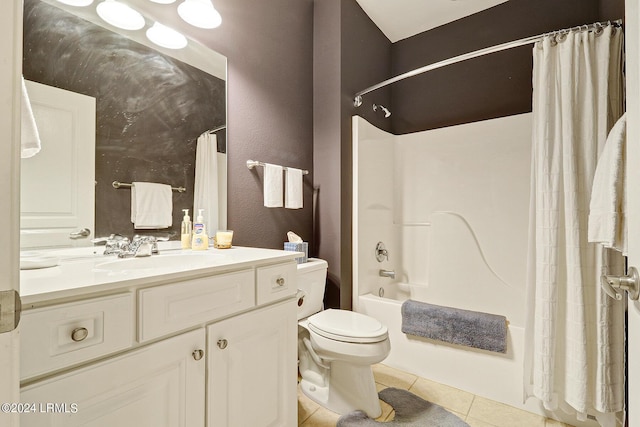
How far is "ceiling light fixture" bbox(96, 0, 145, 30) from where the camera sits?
1.17 meters

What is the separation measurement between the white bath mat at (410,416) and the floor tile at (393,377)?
131 millimetres

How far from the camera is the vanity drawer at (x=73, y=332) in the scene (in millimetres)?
575

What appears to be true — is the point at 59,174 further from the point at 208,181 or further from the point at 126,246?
the point at 208,181

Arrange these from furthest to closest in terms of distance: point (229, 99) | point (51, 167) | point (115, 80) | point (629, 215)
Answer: point (229, 99), point (115, 80), point (51, 167), point (629, 215)

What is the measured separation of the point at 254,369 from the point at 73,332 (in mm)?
588

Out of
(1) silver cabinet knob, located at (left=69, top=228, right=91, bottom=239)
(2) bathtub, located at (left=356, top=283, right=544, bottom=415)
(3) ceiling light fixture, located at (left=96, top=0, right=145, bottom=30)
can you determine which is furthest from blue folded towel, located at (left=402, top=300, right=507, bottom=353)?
(3) ceiling light fixture, located at (left=96, top=0, right=145, bottom=30)

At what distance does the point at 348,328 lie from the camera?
1440mm

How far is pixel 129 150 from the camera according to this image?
48.6 inches

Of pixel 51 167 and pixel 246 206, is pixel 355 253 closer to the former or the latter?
pixel 246 206

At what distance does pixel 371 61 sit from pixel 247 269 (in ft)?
7.03

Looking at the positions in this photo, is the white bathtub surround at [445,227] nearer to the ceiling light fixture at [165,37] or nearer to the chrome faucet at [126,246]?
the ceiling light fixture at [165,37]

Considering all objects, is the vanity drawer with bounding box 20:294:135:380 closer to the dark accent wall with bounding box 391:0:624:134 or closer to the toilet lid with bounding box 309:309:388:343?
the toilet lid with bounding box 309:309:388:343

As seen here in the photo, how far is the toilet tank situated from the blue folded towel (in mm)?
548

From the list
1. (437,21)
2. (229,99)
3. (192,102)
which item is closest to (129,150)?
(192,102)
